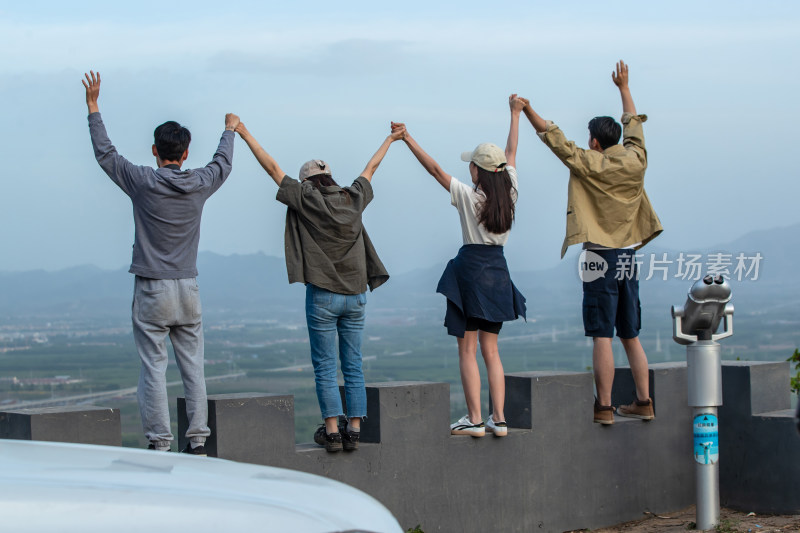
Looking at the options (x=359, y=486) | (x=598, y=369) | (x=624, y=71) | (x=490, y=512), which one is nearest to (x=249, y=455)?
(x=359, y=486)

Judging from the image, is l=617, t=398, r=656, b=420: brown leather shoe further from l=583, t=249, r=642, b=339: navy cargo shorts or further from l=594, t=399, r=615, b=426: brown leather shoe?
l=583, t=249, r=642, b=339: navy cargo shorts

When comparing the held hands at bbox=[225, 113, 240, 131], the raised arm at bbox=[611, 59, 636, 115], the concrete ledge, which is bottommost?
the concrete ledge

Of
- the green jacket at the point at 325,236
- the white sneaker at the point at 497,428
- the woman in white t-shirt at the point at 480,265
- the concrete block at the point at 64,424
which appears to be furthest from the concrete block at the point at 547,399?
the concrete block at the point at 64,424

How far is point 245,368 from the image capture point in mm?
80688

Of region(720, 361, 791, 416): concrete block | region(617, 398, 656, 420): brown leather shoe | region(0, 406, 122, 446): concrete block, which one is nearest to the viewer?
region(0, 406, 122, 446): concrete block

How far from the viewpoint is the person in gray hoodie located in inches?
200

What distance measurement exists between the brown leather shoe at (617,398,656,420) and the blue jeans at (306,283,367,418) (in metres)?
2.57

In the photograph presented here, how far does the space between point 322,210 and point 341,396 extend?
3.72 ft

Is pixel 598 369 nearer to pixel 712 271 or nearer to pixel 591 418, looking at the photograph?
pixel 591 418

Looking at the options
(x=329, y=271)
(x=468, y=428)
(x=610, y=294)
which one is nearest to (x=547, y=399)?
(x=468, y=428)

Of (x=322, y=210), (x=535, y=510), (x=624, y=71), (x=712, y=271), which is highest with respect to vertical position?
(x=624, y=71)

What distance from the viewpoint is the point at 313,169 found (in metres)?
5.77

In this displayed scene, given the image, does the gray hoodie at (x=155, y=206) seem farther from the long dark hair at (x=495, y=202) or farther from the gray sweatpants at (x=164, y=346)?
the long dark hair at (x=495, y=202)

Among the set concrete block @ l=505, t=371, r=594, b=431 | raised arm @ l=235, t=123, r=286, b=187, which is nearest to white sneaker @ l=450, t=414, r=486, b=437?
concrete block @ l=505, t=371, r=594, b=431
